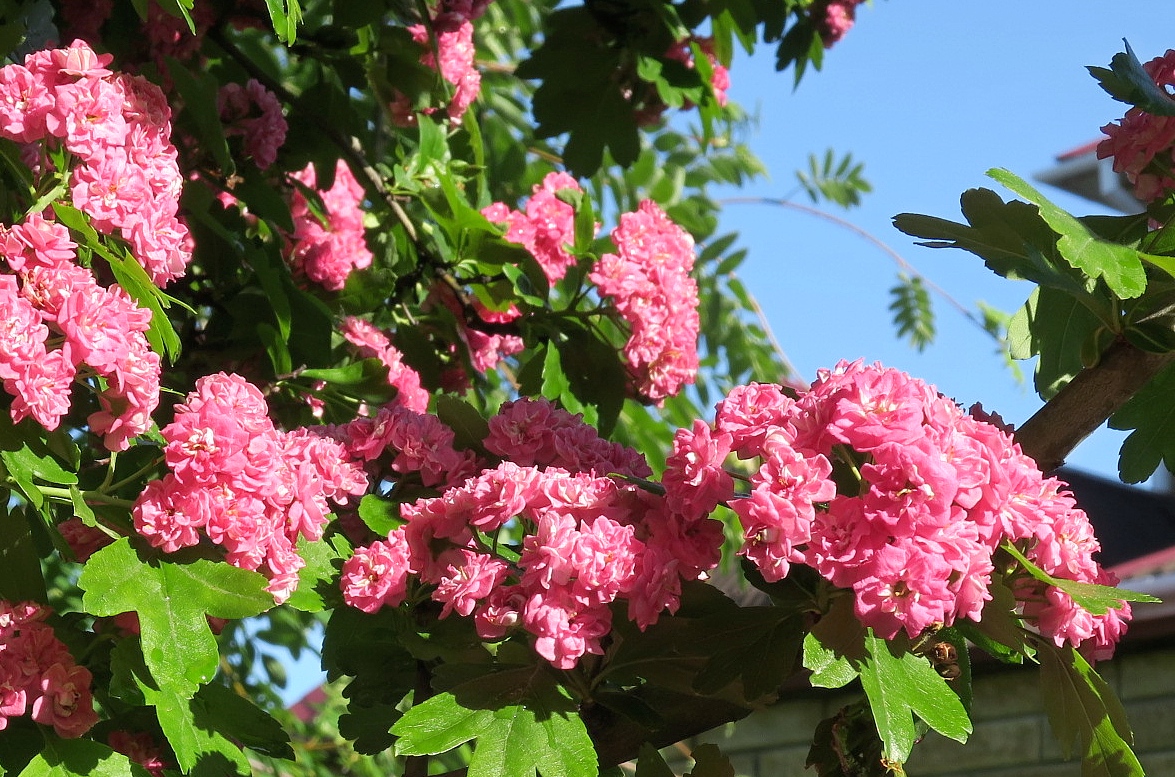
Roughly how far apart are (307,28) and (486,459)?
4.71 feet

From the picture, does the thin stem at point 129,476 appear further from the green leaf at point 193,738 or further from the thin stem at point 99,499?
the green leaf at point 193,738

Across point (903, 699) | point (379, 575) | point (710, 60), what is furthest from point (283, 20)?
point (710, 60)

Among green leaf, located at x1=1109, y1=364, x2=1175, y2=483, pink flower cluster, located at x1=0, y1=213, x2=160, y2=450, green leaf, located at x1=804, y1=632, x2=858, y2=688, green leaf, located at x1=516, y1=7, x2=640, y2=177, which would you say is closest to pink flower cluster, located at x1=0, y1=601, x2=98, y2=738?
pink flower cluster, located at x1=0, y1=213, x2=160, y2=450

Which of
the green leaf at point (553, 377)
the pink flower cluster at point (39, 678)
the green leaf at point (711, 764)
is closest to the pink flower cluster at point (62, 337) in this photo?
the pink flower cluster at point (39, 678)

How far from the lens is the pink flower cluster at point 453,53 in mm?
3029

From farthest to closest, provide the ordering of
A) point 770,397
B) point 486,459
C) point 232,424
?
1. point 486,459
2. point 232,424
3. point 770,397

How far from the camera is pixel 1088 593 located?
4.92 ft

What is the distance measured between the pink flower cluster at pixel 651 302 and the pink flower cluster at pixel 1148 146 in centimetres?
101

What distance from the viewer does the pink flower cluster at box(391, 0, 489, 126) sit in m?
3.03

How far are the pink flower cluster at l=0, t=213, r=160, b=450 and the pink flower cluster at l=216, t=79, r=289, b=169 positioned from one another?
1030 millimetres

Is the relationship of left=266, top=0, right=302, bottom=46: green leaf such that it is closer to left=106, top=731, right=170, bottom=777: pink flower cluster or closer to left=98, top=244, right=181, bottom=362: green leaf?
left=98, top=244, right=181, bottom=362: green leaf

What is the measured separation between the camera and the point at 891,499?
4.73ft

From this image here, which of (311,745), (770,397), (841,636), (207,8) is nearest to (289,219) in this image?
(207,8)

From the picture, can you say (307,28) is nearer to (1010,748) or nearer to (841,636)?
(841,636)
